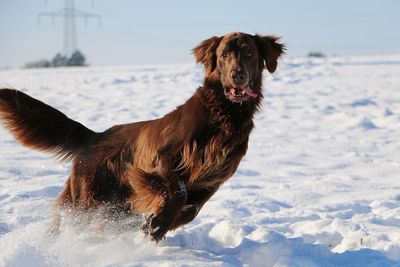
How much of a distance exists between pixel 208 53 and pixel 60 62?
118ft

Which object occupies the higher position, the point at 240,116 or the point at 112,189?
the point at 240,116

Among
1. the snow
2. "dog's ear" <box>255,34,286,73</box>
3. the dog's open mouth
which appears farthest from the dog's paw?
"dog's ear" <box>255,34,286,73</box>

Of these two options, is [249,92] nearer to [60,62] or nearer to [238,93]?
[238,93]

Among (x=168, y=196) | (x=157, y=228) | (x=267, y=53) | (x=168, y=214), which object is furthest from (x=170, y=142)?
(x=267, y=53)

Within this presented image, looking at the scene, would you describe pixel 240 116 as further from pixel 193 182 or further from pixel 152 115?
pixel 152 115

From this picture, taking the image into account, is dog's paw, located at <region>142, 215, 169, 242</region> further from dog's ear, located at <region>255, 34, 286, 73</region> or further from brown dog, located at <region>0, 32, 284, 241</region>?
dog's ear, located at <region>255, 34, 286, 73</region>

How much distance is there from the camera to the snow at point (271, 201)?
378 cm

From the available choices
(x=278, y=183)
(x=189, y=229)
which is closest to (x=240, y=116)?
(x=189, y=229)

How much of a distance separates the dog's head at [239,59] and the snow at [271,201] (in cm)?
105

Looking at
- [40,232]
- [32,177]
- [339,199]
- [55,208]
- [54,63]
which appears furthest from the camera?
[54,63]

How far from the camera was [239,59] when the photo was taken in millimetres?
4152

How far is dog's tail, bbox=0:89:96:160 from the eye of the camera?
450 cm

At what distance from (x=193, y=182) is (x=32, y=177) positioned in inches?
115

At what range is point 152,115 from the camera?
38.0 ft
